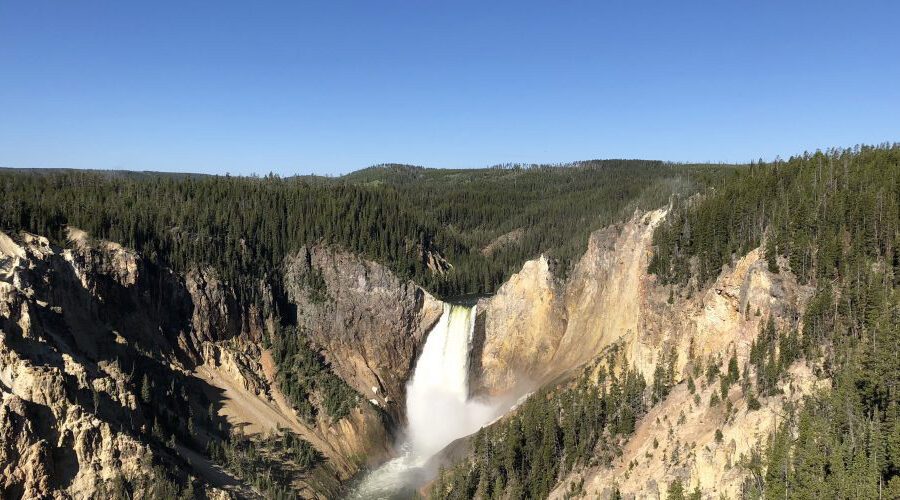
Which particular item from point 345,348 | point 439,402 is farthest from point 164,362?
point 439,402

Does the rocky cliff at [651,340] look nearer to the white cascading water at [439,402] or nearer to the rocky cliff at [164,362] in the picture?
the white cascading water at [439,402]

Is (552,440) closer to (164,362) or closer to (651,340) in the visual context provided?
(651,340)

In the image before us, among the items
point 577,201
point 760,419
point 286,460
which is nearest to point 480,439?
point 286,460

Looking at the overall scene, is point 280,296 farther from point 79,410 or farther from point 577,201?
point 577,201

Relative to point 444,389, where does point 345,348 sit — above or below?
above

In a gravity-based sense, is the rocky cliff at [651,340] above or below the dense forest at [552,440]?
above

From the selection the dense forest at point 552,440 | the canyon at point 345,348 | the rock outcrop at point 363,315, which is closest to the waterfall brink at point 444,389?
the canyon at point 345,348
